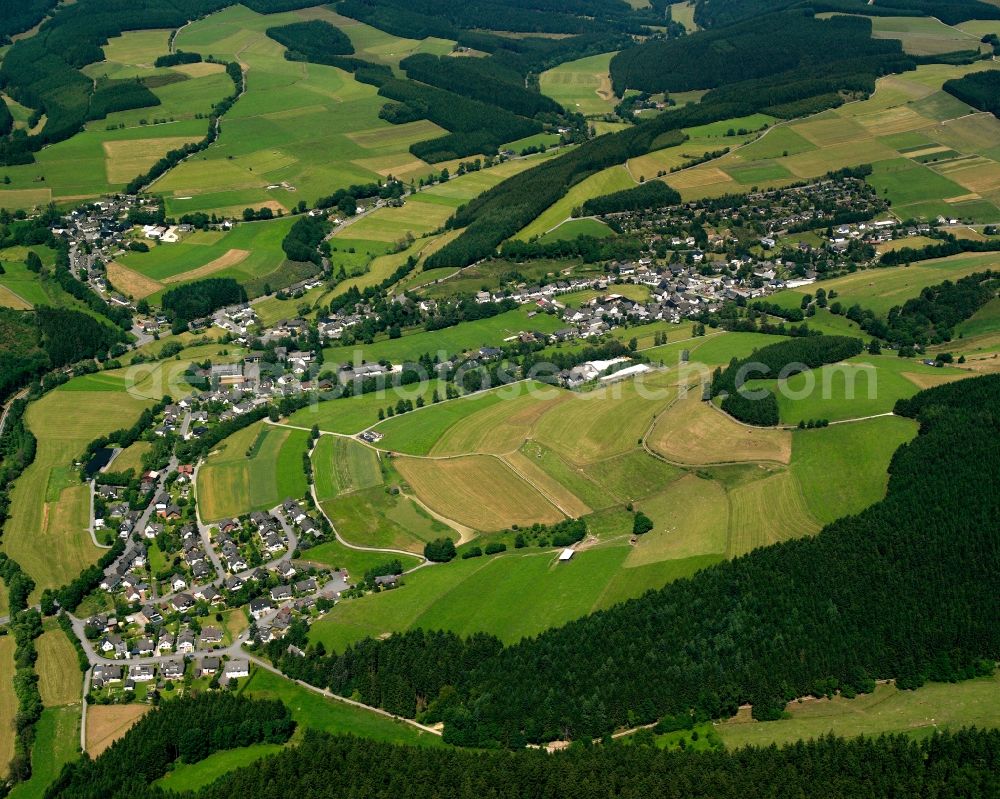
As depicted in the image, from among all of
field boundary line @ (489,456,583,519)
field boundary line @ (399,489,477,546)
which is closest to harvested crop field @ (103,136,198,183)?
field boundary line @ (489,456,583,519)

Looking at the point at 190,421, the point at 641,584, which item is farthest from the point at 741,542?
the point at 190,421

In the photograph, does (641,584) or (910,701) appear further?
(641,584)

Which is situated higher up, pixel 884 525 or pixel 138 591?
pixel 884 525

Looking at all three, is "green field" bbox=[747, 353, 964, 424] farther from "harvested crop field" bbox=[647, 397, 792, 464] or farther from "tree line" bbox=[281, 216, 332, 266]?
"tree line" bbox=[281, 216, 332, 266]

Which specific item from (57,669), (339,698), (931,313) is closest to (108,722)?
(57,669)

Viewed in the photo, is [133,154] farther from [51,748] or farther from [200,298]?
[51,748]

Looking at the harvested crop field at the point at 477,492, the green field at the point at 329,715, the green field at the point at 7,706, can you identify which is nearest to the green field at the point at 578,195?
the harvested crop field at the point at 477,492

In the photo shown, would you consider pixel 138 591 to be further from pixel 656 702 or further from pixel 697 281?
pixel 697 281
